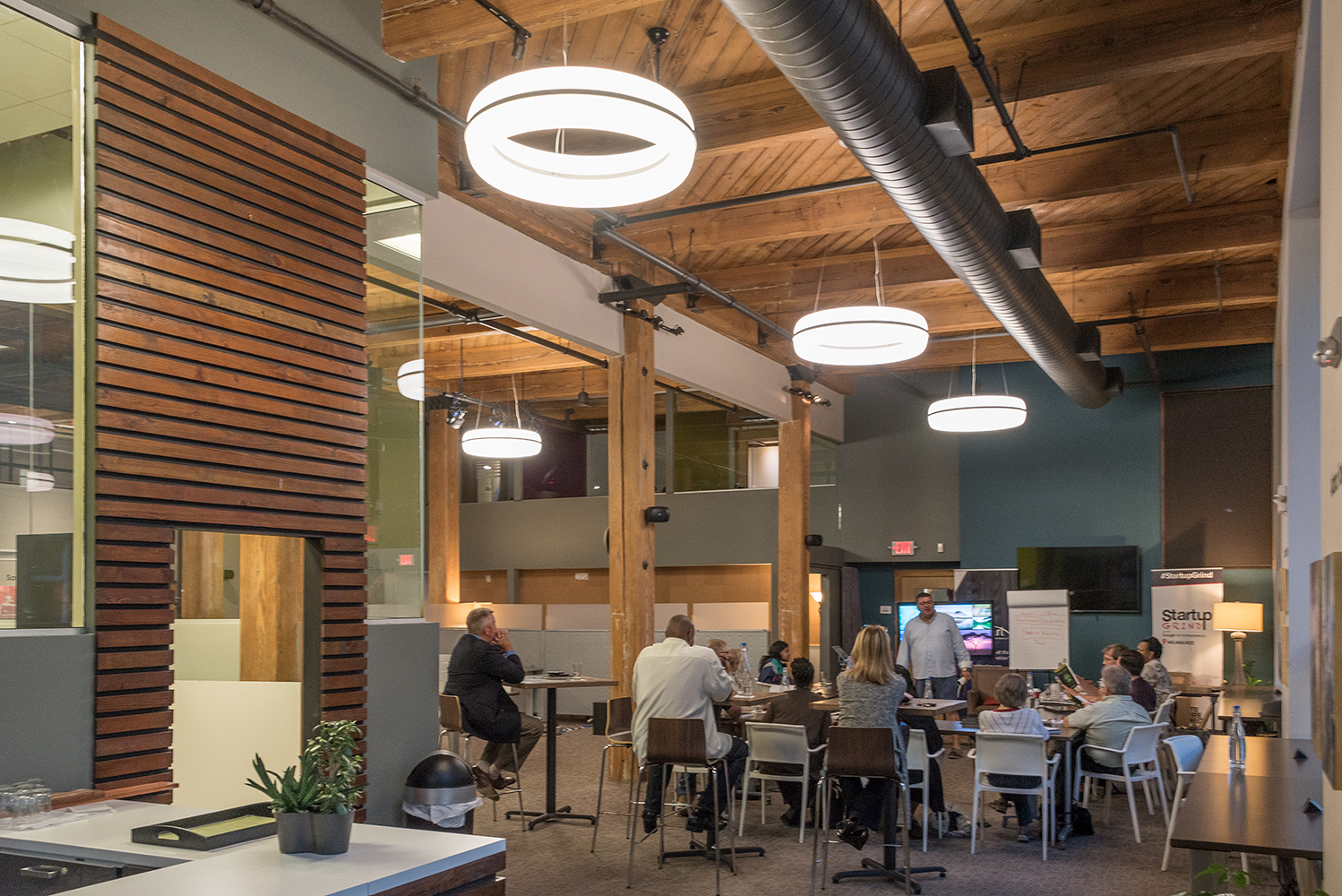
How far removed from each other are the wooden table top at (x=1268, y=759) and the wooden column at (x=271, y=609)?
4.58 m

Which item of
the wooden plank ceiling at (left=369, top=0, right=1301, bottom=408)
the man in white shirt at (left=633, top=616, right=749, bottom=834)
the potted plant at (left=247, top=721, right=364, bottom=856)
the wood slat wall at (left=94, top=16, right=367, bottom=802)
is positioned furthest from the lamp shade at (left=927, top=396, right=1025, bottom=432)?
the potted plant at (left=247, top=721, right=364, bottom=856)

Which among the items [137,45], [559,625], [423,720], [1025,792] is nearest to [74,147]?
[137,45]

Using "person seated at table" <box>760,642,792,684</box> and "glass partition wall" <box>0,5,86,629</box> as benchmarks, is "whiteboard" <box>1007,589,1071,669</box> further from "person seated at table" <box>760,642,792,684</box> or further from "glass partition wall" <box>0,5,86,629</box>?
"glass partition wall" <box>0,5,86,629</box>

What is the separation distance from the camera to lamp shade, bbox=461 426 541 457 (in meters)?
12.6

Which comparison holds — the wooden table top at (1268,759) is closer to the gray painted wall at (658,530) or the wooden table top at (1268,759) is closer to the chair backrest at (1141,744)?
the chair backrest at (1141,744)

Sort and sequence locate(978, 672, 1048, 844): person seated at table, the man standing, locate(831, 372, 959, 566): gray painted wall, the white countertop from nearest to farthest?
the white countertop, locate(978, 672, 1048, 844): person seated at table, the man standing, locate(831, 372, 959, 566): gray painted wall

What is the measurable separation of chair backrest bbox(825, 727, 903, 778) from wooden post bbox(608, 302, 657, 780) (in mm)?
3674

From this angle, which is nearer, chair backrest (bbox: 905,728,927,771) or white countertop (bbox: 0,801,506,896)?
white countertop (bbox: 0,801,506,896)

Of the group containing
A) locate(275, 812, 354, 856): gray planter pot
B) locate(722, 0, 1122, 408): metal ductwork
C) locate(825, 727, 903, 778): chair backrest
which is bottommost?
locate(825, 727, 903, 778): chair backrest

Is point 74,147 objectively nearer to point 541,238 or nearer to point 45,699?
point 45,699

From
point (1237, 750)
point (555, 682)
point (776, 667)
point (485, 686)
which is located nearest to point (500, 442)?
point (776, 667)

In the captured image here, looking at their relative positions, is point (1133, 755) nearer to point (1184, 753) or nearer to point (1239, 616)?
point (1184, 753)

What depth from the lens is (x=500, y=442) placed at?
12.8m

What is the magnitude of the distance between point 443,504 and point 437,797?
425 inches
